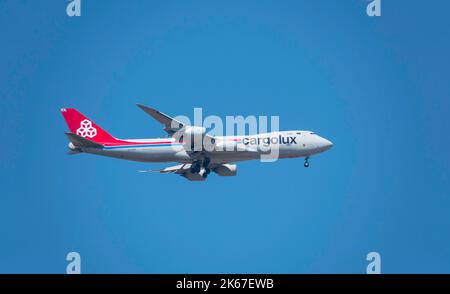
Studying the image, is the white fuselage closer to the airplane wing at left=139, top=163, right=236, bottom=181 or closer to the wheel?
the wheel

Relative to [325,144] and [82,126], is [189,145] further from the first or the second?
[325,144]

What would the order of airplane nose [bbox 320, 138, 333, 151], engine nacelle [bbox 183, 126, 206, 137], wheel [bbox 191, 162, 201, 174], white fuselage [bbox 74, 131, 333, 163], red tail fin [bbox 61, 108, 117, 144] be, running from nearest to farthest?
engine nacelle [bbox 183, 126, 206, 137] → white fuselage [bbox 74, 131, 333, 163] → red tail fin [bbox 61, 108, 117, 144] → airplane nose [bbox 320, 138, 333, 151] → wheel [bbox 191, 162, 201, 174]

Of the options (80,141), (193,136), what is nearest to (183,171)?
(193,136)

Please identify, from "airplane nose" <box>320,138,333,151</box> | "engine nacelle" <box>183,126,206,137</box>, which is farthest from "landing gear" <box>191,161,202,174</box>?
"airplane nose" <box>320,138,333,151</box>

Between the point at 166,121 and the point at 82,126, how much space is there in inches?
330

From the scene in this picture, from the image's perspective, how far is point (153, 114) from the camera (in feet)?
196

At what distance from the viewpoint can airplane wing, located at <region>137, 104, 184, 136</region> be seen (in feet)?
194

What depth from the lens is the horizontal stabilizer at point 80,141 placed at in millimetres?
61844
